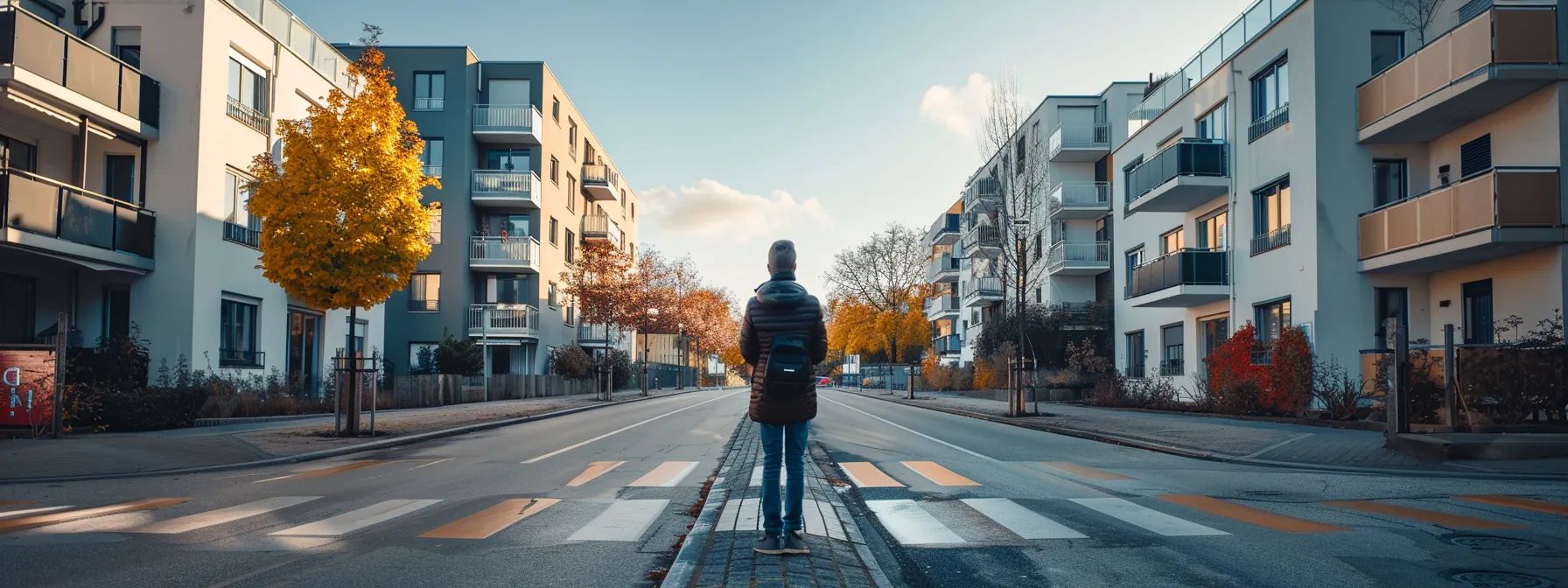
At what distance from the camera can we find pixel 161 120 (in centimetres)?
2197

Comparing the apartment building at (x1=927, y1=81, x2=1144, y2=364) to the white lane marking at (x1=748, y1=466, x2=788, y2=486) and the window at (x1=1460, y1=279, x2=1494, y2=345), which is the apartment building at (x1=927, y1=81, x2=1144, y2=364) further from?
the white lane marking at (x1=748, y1=466, x2=788, y2=486)

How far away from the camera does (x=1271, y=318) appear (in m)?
26.0

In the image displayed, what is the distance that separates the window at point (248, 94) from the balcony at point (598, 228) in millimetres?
31244

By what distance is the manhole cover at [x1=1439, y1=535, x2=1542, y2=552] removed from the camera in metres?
6.52

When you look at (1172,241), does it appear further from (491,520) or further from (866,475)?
(491,520)

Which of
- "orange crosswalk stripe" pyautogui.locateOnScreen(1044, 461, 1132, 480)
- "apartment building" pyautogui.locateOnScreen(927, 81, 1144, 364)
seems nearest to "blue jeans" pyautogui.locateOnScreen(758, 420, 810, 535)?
"orange crosswalk stripe" pyautogui.locateOnScreen(1044, 461, 1132, 480)

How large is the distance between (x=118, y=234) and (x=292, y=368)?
7.03 metres

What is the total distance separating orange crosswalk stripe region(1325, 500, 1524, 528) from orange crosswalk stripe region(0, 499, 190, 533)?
10.2 metres

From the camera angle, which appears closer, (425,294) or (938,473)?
(938,473)

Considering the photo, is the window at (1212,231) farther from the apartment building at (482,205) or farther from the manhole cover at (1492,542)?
the apartment building at (482,205)

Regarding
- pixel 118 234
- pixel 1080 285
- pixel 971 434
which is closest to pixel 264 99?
pixel 118 234

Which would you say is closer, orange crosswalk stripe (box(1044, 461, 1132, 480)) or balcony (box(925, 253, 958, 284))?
orange crosswalk stripe (box(1044, 461, 1132, 480))

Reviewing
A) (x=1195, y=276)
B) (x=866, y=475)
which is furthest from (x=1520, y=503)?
(x=1195, y=276)

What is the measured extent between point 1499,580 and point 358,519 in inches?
299
